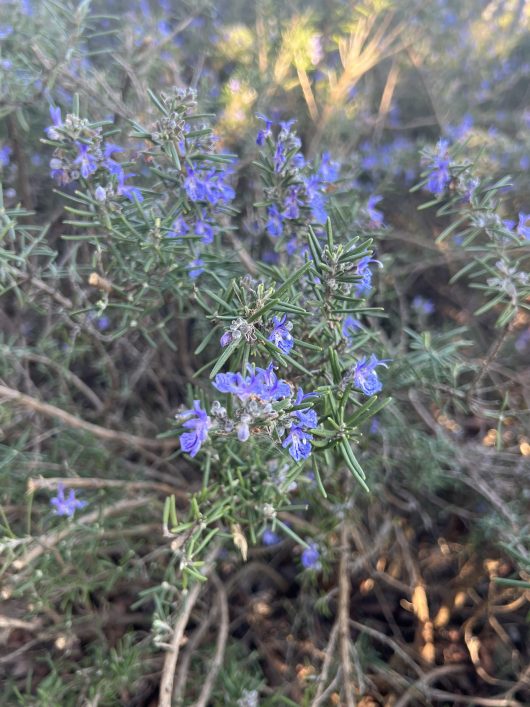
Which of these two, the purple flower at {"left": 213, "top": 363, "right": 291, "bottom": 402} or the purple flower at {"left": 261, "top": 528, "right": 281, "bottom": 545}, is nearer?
the purple flower at {"left": 213, "top": 363, "right": 291, "bottom": 402}

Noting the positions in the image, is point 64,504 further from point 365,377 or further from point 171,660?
point 365,377

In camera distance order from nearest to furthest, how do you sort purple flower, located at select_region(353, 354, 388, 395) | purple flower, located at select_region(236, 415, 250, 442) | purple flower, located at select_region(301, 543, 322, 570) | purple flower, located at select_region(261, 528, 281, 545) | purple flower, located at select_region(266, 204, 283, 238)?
purple flower, located at select_region(236, 415, 250, 442) → purple flower, located at select_region(353, 354, 388, 395) → purple flower, located at select_region(266, 204, 283, 238) → purple flower, located at select_region(301, 543, 322, 570) → purple flower, located at select_region(261, 528, 281, 545)

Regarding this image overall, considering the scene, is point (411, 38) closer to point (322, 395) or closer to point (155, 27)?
point (155, 27)

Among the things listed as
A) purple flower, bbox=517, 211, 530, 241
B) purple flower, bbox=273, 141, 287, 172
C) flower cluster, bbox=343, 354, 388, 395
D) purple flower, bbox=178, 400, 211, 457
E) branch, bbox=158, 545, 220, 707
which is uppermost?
purple flower, bbox=273, 141, 287, 172

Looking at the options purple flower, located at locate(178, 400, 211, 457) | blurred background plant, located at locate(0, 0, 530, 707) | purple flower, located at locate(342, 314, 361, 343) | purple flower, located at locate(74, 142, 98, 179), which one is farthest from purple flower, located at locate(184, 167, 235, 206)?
purple flower, located at locate(178, 400, 211, 457)

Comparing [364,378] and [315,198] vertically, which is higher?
[315,198]

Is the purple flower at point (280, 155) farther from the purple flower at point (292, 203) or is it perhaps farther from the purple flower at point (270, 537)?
the purple flower at point (270, 537)

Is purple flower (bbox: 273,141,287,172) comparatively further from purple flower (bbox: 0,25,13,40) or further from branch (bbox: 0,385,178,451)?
purple flower (bbox: 0,25,13,40)

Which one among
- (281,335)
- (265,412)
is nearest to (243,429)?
(265,412)
